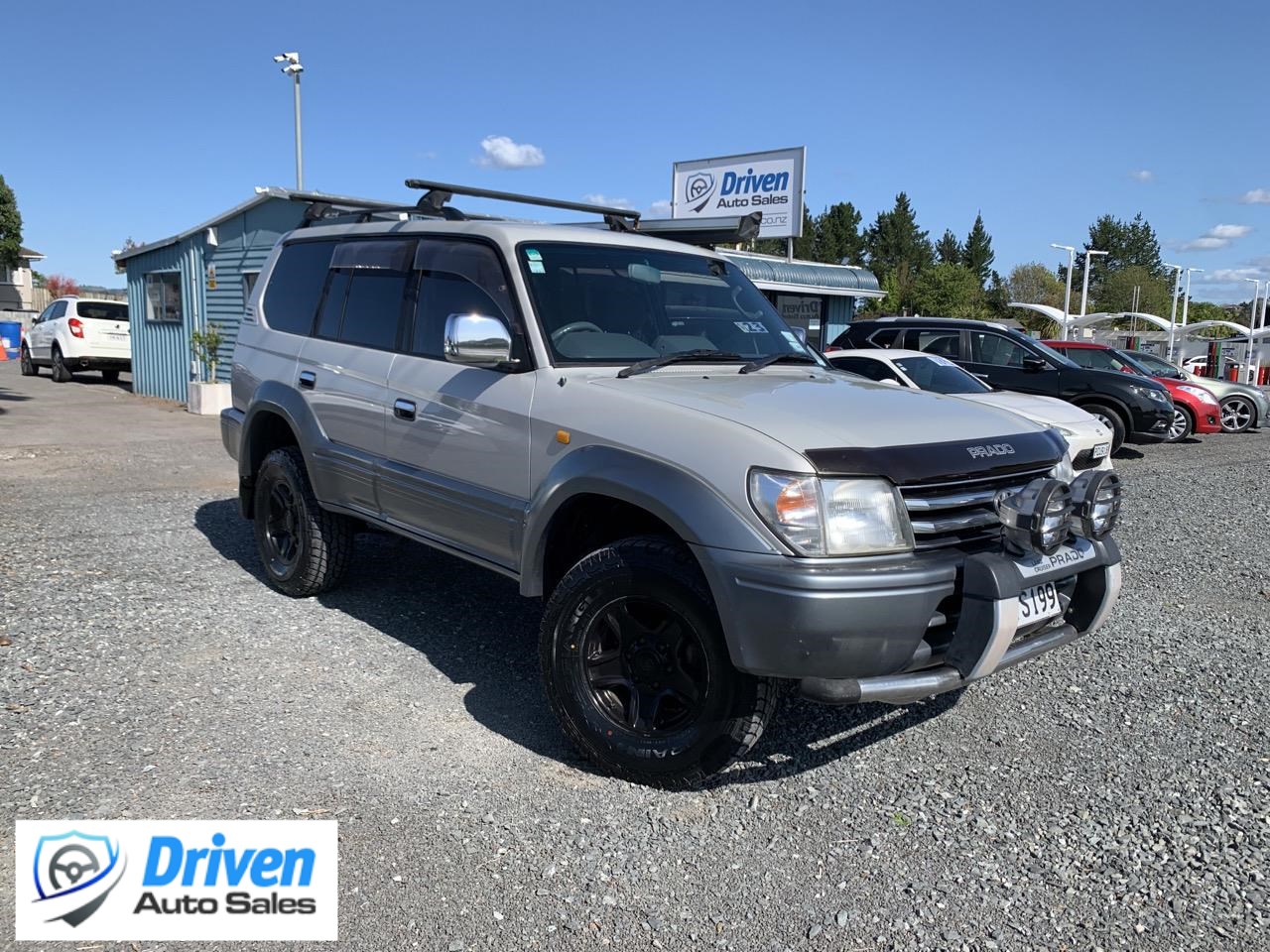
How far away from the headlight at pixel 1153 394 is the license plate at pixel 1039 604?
10.9 meters

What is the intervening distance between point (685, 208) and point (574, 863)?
24.5 metres

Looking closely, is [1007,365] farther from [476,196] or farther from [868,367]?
[476,196]

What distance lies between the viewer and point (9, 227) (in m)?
58.6

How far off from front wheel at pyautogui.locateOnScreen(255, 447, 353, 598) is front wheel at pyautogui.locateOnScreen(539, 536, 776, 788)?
214cm

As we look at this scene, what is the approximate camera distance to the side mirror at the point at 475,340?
12.5ft

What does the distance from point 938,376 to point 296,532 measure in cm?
737

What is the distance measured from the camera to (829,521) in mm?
3018

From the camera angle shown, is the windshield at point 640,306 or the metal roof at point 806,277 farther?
the metal roof at point 806,277

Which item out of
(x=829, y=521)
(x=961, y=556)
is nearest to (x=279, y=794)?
(x=829, y=521)

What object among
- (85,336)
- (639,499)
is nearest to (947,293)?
(85,336)

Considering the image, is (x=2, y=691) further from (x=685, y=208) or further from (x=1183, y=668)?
(x=685, y=208)

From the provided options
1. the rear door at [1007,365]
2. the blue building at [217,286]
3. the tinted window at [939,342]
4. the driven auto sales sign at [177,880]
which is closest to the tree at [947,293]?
the blue building at [217,286]

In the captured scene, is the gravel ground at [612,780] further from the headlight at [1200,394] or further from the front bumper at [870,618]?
the headlight at [1200,394]

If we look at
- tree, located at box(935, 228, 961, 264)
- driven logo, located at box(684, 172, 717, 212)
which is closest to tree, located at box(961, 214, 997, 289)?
tree, located at box(935, 228, 961, 264)
